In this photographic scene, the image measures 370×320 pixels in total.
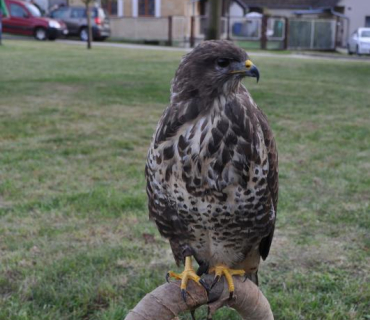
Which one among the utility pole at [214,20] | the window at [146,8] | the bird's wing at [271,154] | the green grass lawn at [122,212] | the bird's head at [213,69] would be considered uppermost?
the window at [146,8]

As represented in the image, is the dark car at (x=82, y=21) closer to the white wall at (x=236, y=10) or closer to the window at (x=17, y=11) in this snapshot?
the window at (x=17, y=11)

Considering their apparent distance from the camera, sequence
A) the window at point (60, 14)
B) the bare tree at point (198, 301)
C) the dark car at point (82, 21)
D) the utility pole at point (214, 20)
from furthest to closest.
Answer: the window at point (60, 14)
the dark car at point (82, 21)
the utility pole at point (214, 20)
the bare tree at point (198, 301)

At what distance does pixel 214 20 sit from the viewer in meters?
9.22

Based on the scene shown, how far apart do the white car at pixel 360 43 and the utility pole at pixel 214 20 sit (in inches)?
782

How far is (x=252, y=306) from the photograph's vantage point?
1.89m

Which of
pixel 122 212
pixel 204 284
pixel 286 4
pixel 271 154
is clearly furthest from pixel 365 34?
pixel 204 284

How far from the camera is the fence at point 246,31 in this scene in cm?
3030

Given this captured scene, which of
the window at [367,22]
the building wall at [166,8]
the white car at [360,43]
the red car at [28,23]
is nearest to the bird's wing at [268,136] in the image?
the white car at [360,43]

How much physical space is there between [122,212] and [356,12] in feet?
130

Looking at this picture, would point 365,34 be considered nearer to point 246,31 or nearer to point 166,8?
point 246,31

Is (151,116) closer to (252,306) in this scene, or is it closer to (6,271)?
(6,271)

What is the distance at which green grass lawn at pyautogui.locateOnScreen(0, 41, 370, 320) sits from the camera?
333 cm

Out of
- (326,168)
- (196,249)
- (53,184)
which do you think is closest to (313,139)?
(326,168)

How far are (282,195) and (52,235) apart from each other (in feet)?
6.68
